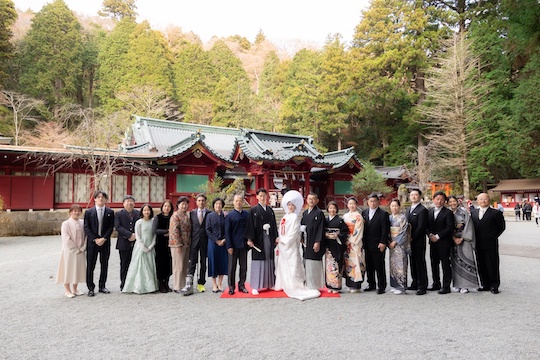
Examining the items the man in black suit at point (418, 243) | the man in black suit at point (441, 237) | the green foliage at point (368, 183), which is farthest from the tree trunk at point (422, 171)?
the man in black suit at point (418, 243)

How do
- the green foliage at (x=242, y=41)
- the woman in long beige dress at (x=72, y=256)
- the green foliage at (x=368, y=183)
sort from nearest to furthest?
1. the woman in long beige dress at (x=72, y=256)
2. the green foliage at (x=368, y=183)
3. the green foliage at (x=242, y=41)

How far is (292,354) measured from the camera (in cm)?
318

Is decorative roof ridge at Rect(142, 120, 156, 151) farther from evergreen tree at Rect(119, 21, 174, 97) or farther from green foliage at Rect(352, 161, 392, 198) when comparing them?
evergreen tree at Rect(119, 21, 174, 97)

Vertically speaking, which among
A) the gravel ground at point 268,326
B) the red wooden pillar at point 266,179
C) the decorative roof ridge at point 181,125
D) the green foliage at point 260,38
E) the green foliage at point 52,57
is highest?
the green foliage at point 260,38

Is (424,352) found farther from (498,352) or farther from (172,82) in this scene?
(172,82)

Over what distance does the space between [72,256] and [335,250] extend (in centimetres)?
387

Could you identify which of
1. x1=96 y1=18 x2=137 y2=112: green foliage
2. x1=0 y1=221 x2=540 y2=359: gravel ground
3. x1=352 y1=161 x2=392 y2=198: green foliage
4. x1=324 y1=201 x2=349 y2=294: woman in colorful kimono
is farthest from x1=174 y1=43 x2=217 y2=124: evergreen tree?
x1=0 y1=221 x2=540 y2=359: gravel ground

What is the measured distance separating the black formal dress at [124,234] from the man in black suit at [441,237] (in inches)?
181

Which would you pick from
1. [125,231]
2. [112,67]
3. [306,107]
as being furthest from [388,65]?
[125,231]

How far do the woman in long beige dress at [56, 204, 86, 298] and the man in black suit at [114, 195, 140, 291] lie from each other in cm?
51

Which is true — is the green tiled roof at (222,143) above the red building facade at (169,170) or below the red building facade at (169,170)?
above

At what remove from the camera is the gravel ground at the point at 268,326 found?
128 inches

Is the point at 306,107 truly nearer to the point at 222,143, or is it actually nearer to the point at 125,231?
the point at 222,143

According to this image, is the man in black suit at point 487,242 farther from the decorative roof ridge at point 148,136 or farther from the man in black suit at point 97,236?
the decorative roof ridge at point 148,136
